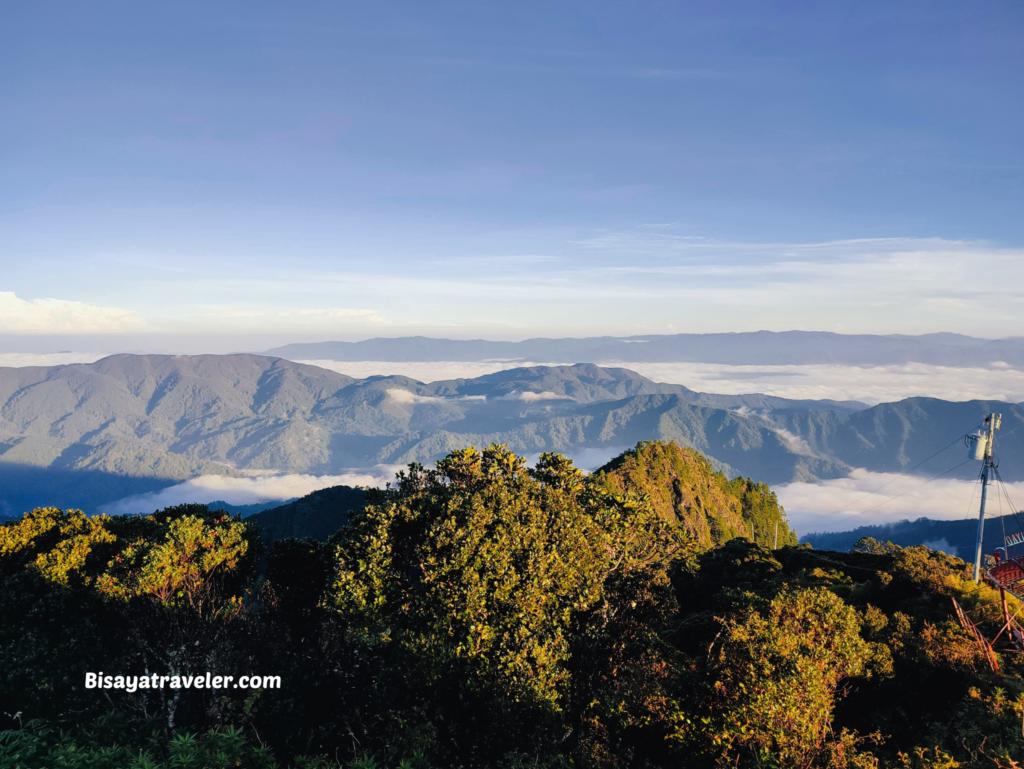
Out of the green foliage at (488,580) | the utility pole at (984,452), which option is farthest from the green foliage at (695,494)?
the green foliage at (488,580)

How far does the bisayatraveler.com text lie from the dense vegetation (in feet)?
1.44

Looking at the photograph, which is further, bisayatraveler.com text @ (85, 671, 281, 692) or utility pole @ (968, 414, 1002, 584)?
utility pole @ (968, 414, 1002, 584)

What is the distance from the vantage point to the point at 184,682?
73.2ft

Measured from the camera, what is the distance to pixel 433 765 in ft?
53.8

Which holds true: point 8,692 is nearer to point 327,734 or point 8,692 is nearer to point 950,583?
point 327,734

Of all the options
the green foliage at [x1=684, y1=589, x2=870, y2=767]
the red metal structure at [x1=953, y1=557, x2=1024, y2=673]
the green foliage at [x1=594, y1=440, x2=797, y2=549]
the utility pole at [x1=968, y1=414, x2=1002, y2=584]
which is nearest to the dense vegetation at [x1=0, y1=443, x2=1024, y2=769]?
the green foliage at [x1=684, y1=589, x2=870, y2=767]

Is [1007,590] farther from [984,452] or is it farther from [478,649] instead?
[478,649]

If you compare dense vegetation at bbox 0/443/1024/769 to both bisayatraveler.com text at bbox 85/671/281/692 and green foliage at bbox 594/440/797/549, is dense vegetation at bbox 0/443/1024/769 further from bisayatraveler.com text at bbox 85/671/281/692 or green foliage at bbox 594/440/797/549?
green foliage at bbox 594/440/797/549

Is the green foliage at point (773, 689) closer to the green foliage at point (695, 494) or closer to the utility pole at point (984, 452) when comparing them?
the utility pole at point (984, 452)

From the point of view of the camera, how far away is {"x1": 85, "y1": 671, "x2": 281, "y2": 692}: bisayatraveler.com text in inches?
885

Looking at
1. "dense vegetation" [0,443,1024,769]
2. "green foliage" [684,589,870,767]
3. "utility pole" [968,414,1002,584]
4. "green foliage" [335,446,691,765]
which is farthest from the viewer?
"utility pole" [968,414,1002,584]

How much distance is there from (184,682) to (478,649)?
12869 millimetres

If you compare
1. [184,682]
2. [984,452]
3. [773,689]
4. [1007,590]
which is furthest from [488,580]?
[984,452]

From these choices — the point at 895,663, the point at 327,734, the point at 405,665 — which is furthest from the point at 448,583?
the point at 895,663
